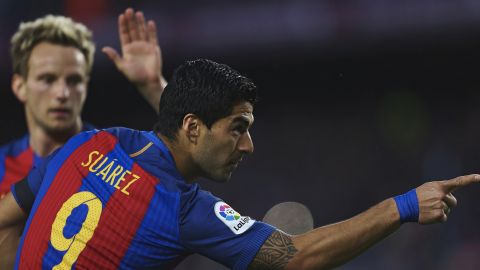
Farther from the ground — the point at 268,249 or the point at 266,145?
the point at 268,249

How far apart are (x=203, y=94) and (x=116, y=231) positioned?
2.22 ft

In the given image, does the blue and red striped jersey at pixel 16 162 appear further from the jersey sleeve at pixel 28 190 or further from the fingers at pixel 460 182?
the fingers at pixel 460 182

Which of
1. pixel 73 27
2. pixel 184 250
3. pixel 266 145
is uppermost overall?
pixel 73 27

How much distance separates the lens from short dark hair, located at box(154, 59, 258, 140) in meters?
3.42

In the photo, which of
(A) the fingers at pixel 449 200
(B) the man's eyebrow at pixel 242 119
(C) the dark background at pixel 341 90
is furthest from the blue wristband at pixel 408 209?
(C) the dark background at pixel 341 90

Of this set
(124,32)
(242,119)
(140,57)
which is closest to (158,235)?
(242,119)

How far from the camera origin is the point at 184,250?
3.26 meters

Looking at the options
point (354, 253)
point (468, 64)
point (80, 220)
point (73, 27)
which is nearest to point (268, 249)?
point (354, 253)

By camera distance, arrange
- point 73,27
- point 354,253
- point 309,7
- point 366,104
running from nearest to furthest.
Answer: point 354,253 < point 73,27 < point 309,7 < point 366,104

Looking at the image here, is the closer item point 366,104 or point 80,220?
point 80,220

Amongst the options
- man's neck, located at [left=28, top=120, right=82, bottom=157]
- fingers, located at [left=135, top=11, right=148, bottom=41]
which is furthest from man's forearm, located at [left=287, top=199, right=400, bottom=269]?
man's neck, located at [left=28, top=120, right=82, bottom=157]

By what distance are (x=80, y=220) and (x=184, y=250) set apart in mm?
451

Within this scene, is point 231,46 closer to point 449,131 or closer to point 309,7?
point 309,7

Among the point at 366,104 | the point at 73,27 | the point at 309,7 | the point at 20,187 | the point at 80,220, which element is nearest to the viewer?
the point at 80,220
